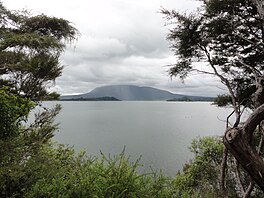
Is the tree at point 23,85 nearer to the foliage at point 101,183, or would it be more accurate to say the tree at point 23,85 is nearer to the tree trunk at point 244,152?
the foliage at point 101,183

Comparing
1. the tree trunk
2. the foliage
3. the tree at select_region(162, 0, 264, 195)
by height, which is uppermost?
the tree at select_region(162, 0, 264, 195)

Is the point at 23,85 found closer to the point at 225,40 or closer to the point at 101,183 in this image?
the point at 101,183

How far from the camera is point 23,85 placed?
742 centimetres

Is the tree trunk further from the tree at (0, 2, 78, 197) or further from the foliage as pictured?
the tree at (0, 2, 78, 197)

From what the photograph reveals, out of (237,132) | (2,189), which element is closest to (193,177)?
(2,189)

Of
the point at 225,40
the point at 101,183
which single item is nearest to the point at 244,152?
the point at 101,183

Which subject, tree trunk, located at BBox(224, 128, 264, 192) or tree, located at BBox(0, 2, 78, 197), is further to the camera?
tree, located at BBox(0, 2, 78, 197)

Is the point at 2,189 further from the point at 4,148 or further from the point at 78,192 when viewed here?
the point at 78,192

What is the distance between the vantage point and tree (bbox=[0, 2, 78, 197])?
4.67m

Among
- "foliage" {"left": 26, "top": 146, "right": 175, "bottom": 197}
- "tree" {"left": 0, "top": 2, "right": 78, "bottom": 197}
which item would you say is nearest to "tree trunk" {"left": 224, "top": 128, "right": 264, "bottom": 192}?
"foliage" {"left": 26, "top": 146, "right": 175, "bottom": 197}

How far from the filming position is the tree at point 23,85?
4.67m

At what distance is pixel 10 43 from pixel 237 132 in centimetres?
624

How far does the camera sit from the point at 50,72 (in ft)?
24.7

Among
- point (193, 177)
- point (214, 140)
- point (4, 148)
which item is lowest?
point (193, 177)
